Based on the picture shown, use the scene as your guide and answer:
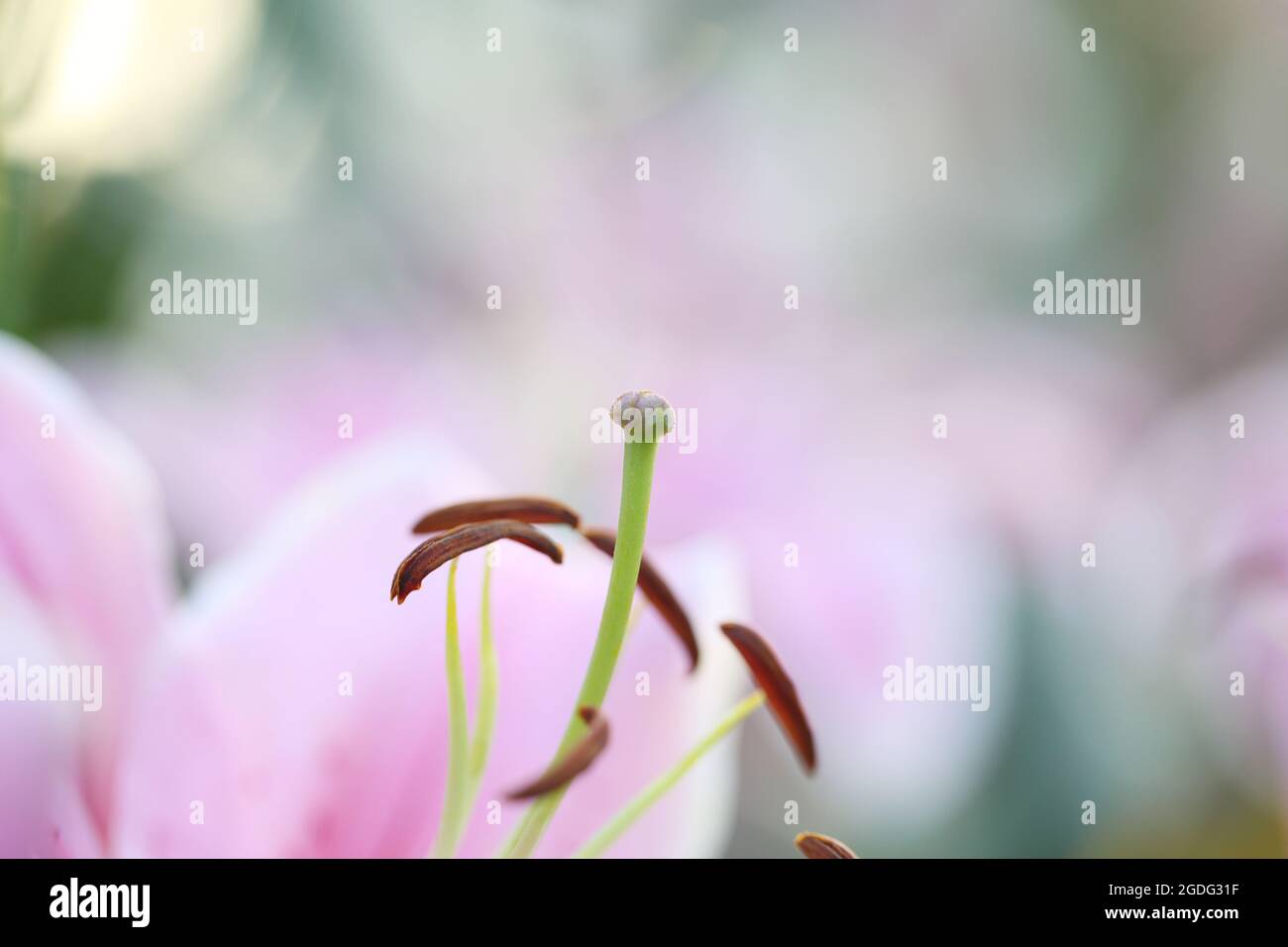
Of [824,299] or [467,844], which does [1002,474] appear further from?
[467,844]

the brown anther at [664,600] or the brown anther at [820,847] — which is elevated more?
the brown anther at [664,600]

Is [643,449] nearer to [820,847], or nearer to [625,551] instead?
[625,551]

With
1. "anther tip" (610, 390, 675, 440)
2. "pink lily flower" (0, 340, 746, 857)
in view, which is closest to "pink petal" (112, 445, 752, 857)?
"pink lily flower" (0, 340, 746, 857)

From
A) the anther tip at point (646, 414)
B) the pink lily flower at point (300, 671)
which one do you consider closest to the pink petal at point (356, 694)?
the pink lily flower at point (300, 671)

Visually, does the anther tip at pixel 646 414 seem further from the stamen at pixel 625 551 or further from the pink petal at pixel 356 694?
the pink petal at pixel 356 694

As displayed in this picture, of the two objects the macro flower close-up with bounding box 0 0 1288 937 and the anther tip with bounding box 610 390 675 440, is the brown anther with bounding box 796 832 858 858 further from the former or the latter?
the anther tip with bounding box 610 390 675 440
